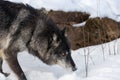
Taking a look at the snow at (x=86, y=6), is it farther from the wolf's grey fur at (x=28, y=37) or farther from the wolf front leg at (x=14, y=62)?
the wolf front leg at (x=14, y=62)

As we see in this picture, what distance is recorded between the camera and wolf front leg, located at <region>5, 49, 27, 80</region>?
703cm

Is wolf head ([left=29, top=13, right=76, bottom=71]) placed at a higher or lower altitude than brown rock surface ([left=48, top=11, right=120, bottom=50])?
higher

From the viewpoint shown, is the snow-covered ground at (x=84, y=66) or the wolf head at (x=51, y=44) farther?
the wolf head at (x=51, y=44)

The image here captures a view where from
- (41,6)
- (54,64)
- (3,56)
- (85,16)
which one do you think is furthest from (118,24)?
(3,56)

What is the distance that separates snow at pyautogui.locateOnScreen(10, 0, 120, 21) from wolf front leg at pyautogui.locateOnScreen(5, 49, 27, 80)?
162 inches

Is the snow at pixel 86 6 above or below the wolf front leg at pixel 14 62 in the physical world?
below

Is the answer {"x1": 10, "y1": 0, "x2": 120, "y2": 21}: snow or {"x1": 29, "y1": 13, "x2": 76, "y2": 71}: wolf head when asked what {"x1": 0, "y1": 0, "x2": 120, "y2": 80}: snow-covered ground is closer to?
{"x1": 10, "y1": 0, "x2": 120, "y2": 21}: snow

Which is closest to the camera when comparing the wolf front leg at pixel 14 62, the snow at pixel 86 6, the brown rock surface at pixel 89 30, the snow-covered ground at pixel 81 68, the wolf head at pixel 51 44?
the snow-covered ground at pixel 81 68

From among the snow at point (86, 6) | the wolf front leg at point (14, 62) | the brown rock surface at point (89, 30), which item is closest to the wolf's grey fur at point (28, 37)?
the wolf front leg at point (14, 62)

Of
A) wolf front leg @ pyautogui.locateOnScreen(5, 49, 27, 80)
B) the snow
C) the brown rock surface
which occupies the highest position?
wolf front leg @ pyautogui.locateOnScreen(5, 49, 27, 80)

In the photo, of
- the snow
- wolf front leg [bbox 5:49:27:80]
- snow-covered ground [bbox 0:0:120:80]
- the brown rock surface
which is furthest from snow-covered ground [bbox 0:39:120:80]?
the snow

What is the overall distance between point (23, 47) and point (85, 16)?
406 centimetres

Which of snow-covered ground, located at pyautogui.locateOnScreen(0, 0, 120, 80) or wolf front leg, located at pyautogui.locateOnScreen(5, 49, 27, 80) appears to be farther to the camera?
wolf front leg, located at pyautogui.locateOnScreen(5, 49, 27, 80)

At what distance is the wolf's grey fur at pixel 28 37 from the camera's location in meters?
7.07
